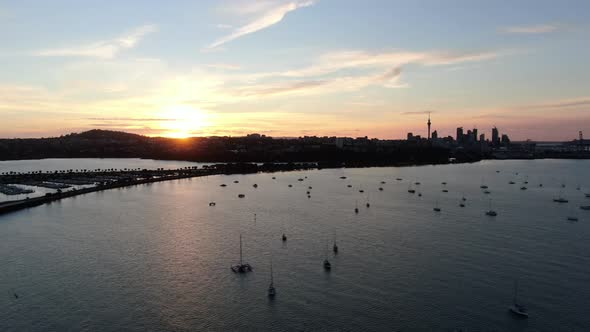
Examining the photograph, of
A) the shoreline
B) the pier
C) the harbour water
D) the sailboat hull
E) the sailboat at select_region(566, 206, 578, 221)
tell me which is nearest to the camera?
the sailboat hull

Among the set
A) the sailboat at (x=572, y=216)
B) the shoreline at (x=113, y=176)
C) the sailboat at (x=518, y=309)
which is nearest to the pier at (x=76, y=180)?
the shoreline at (x=113, y=176)

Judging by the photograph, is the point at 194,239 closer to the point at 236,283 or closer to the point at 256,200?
the point at 236,283

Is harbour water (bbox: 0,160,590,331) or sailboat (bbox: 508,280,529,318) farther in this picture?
harbour water (bbox: 0,160,590,331)

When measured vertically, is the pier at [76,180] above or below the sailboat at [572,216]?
above

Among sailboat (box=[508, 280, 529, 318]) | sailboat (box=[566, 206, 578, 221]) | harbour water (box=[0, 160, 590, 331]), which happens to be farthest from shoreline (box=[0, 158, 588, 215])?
sailboat (box=[566, 206, 578, 221])

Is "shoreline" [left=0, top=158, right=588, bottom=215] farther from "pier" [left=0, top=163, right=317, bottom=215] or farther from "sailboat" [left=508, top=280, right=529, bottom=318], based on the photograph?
"sailboat" [left=508, top=280, right=529, bottom=318]

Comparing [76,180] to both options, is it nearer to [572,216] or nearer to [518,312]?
[572,216]

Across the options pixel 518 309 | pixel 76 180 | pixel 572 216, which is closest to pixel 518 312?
pixel 518 309

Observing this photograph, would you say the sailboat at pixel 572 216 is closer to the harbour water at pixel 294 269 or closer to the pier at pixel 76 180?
the harbour water at pixel 294 269
